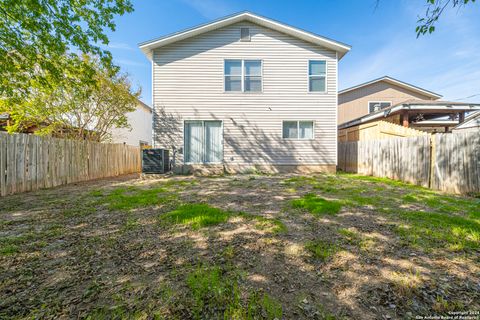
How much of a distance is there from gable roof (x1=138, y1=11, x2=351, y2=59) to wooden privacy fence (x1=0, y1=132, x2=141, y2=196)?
215 inches

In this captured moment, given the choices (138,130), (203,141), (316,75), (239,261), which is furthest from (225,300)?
(138,130)

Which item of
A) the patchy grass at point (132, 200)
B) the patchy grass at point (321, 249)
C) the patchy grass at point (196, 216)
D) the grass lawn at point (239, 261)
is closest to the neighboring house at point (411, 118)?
the grass lawn at point (239, 261)

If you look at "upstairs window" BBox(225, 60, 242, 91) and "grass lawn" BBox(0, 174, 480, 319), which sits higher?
"upstairs window" BBox(225, 60, 242, 91)

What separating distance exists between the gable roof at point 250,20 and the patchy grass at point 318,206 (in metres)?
8.58

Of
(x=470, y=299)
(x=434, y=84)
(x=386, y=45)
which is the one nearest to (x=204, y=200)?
(x=470, y=299)

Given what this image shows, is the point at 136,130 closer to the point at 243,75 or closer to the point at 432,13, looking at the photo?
the point at 243,75

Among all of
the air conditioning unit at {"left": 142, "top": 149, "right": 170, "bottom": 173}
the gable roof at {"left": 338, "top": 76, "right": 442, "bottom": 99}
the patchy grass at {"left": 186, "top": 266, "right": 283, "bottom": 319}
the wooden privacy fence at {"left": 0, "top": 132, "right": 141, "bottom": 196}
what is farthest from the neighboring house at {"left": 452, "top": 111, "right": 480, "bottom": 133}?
the wooden privacy fence at {"left": 0, "top": 132, "right": 141, "bottom": 196}

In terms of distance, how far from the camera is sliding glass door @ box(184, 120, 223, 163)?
32.7 feet

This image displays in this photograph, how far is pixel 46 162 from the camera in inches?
262

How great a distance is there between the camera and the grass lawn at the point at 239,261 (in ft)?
5.50

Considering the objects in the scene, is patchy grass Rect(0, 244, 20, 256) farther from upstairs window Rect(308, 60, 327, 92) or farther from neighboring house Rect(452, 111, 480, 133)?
neighboring house Rect(452, 111, 480, 133)

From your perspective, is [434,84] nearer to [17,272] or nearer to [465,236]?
[465,236]

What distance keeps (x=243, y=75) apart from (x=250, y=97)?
116 cm

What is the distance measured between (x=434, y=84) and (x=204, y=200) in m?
25.8
